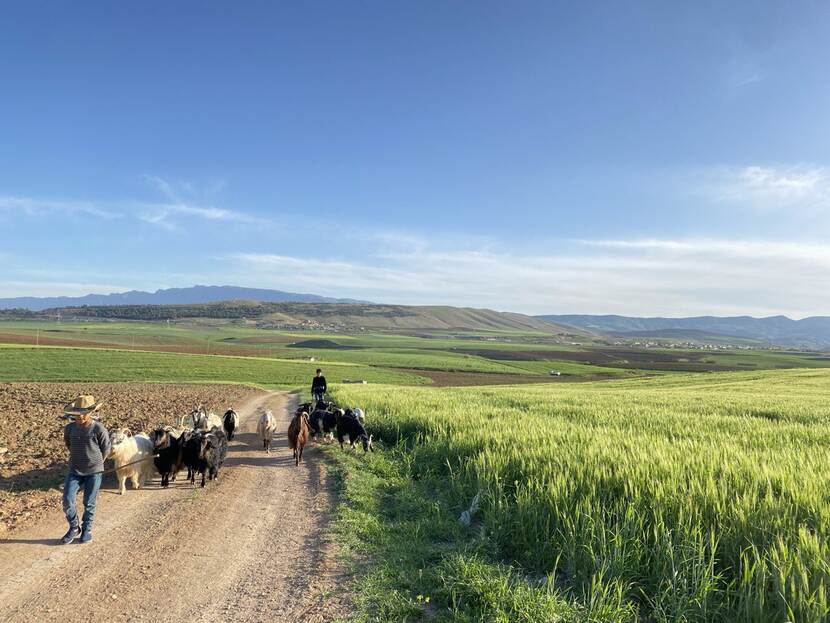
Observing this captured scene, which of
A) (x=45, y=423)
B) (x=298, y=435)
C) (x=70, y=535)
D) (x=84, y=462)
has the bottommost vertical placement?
(x=45, y=423)

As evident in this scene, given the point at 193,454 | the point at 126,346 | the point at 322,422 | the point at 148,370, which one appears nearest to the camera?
the point at 193,454

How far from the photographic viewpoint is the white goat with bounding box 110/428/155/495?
10836mm

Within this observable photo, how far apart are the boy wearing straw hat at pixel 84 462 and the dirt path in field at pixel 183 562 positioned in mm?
379

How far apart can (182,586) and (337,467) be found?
6.83 metres

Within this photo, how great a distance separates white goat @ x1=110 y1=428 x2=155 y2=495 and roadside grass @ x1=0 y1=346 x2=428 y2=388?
32731 millimetres

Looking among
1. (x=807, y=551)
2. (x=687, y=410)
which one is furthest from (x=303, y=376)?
(x=807, y=551)

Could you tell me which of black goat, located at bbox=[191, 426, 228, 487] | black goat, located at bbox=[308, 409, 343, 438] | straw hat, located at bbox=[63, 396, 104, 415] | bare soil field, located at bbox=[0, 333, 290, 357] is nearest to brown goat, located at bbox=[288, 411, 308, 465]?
black goat, located at bbox=[308, 409, 343, 438]

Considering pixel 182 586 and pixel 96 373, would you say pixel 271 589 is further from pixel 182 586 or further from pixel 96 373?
pixel 96 373

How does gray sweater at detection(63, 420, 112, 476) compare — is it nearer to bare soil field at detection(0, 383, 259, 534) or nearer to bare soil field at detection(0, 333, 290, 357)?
bare soil field at detection(0, 383, 259, 534)

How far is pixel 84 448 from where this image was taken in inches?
325

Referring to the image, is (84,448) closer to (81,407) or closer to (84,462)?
(84,462)

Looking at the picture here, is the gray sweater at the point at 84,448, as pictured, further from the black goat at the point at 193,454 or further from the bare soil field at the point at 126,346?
the bare soil field at the point at 126,346

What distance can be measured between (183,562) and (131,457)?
5.37m

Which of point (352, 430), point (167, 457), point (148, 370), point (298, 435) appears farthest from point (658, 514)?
point (148, 370)
